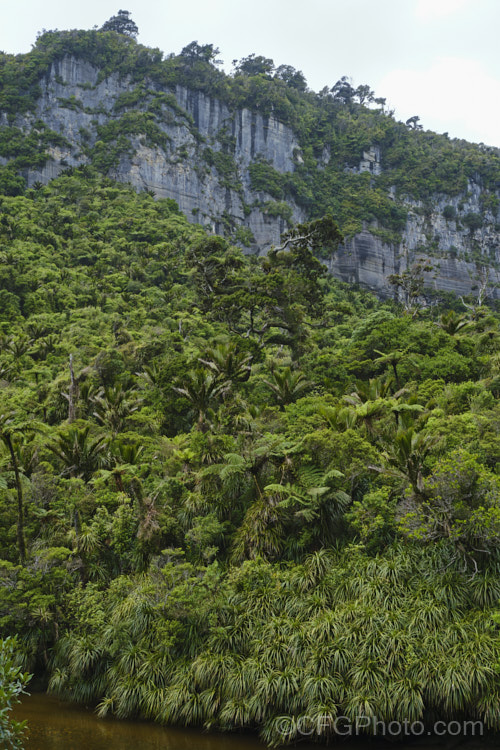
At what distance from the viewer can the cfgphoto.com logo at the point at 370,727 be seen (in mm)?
11094

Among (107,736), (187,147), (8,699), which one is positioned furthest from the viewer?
(187,147)

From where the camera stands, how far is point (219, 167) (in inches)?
3344

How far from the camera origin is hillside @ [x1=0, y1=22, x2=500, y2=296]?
256 feet

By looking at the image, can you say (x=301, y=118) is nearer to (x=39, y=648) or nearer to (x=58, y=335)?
(x=58, y=335)

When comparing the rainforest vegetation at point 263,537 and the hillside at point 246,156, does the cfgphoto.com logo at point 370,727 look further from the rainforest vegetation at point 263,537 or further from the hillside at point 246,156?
the hillside at point 246,156

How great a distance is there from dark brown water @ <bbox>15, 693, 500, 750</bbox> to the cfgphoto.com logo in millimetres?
141

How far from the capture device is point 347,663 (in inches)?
476

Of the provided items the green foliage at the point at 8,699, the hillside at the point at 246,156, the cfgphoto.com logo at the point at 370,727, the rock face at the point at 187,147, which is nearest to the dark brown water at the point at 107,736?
the cfgphoto.com logo at the point at 370,727

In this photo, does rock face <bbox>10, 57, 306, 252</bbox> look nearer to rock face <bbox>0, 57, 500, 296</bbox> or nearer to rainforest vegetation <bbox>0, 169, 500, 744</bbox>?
rock face <bbox>0, 57, 500, 296</bbox>

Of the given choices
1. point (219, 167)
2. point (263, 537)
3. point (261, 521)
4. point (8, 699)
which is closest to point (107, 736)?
Answer: point (263, 537)

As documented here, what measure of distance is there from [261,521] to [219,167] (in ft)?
253

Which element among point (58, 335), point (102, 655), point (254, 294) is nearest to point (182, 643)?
point (102, 655)

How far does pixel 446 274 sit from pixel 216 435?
66970mm

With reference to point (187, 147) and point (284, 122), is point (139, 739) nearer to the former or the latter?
point (187, 147)
